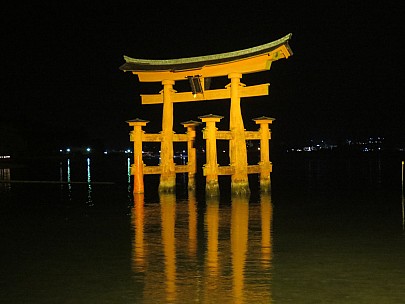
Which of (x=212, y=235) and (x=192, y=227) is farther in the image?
(x=192, y=227)

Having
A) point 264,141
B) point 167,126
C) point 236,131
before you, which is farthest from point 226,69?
point 264,141

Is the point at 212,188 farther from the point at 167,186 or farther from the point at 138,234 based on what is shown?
the point at 138,234

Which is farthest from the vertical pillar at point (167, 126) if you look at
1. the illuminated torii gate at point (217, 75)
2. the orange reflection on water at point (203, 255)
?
the orange reflection on water at point (203, 255)

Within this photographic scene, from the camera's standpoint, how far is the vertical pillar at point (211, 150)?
21.4 metres

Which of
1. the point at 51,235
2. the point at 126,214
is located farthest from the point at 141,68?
the point at 51,235

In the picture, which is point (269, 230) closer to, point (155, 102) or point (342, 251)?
point (342, 251)

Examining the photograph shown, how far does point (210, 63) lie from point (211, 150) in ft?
11.3

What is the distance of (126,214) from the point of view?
59.4 ft

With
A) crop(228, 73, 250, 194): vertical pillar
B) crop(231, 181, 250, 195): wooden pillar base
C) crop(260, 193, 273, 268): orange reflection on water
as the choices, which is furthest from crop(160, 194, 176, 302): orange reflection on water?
crop(228, 73, 250, 194): vertical pillar

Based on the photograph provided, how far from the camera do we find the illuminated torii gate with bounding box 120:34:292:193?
20.9 m

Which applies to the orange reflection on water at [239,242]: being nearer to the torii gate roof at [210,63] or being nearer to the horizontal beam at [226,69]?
the horizontal beam at [226,69]

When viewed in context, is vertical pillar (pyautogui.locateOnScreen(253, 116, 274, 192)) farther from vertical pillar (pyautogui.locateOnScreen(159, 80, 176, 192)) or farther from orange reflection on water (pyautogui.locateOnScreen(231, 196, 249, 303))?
vertical pillar (pyautogui.locateOnScreen(159, 80, 176, 192))

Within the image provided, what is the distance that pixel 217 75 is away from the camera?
73.4 ft

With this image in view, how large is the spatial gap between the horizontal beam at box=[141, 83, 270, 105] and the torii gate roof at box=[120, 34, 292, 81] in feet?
2.16
